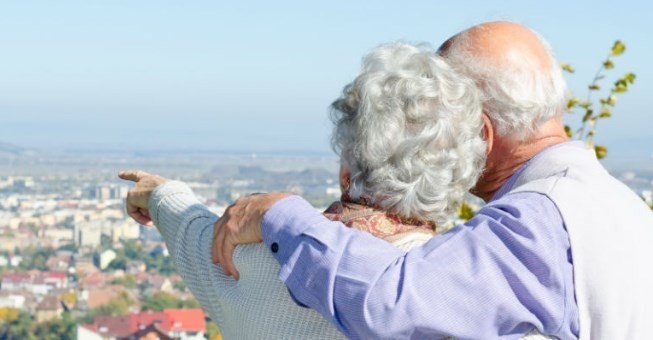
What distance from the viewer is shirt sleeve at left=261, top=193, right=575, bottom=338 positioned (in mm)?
1437

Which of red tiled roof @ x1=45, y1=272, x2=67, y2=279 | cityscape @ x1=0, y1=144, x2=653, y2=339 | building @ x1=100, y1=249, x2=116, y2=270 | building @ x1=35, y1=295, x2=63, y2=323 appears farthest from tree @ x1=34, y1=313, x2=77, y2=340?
building @ x1=100, y1=249, x2=116, y2=270

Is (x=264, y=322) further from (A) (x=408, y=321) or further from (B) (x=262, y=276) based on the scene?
(A) (x=408, y=321)

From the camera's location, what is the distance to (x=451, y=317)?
1437mm

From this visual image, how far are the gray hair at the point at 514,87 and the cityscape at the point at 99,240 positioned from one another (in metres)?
7.53

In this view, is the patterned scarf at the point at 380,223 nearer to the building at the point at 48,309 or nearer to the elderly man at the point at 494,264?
the elderly man at the point at 494,264

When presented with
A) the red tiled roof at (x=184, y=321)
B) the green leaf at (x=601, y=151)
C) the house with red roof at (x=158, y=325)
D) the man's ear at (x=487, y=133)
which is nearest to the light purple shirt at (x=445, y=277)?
the man's ear at (x=487, y=133)

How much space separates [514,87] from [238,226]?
0.46 metres

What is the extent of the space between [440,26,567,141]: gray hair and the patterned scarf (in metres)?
0.25

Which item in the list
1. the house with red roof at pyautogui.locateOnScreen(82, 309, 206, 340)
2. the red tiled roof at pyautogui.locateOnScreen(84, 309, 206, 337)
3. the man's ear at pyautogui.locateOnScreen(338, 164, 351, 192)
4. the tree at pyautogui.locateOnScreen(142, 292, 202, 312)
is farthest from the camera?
the tree at pyautogui.locateOnScreen(142, 292, 202, 312)

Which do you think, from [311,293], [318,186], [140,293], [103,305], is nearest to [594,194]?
[311,293]

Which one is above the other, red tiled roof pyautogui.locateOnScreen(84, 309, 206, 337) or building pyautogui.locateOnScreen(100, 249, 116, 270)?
red tiled roof pyautogui.locateOnScreen(84, 309, 206, 337)

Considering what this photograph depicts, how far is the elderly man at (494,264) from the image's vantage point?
144cm

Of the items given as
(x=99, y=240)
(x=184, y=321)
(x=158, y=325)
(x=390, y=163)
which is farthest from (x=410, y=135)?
(x=99, y=240)

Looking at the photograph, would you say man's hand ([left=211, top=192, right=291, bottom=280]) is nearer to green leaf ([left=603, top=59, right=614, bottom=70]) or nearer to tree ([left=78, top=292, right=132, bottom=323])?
green leaf ([left=603, top=59, right=614, bottom=70])
